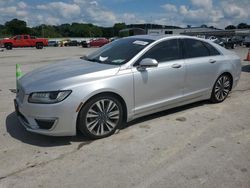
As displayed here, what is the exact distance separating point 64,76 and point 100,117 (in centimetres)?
81

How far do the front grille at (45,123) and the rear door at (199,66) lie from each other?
2.68m

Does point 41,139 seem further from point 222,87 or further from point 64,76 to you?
point 222,87

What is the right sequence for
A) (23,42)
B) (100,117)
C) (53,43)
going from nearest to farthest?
(100,117)
(23,42)
(53,43)

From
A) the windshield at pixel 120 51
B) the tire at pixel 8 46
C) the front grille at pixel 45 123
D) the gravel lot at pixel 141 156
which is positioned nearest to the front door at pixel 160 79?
the windshield at pixel 120 51

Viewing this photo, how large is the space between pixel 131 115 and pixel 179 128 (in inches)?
33.9

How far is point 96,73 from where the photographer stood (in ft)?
14.5

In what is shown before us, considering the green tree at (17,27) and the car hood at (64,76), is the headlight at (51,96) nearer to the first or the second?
the car hood at (64,76)

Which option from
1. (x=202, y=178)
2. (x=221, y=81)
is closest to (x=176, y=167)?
(x=202, y=178)

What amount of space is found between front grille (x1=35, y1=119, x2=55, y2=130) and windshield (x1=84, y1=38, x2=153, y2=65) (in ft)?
4.80

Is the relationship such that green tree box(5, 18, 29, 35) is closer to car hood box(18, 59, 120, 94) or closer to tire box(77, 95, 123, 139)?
A: car hood box(18, 59, 120, 94)

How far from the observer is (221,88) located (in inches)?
255

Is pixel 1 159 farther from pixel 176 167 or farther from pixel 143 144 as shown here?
pixel 176 167

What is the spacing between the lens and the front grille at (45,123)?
13.4 ft

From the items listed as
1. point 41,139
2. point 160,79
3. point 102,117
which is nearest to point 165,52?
point 160,79
